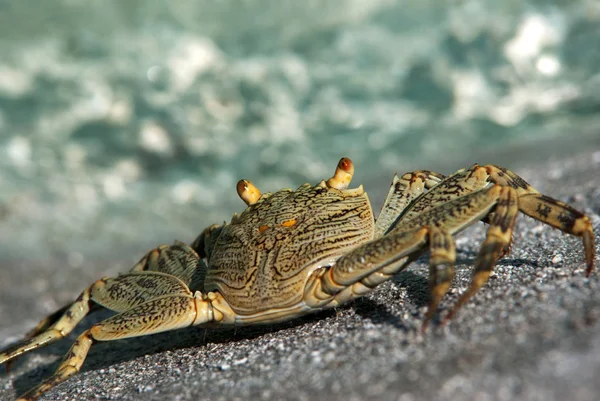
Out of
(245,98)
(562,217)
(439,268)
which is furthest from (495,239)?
(245,98)

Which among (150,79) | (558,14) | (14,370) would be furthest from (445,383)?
(558,14)

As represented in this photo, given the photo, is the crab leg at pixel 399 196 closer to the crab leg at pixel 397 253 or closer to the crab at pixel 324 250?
the crab at pixel 324 250

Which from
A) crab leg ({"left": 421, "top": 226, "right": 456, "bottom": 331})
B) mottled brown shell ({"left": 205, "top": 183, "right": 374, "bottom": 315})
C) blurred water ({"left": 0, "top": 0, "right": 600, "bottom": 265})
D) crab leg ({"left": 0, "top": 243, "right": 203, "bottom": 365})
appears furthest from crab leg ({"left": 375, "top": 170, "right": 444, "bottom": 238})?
blurred water ({"left": 0, "top": 0, "right": 600, "bottom": 265})

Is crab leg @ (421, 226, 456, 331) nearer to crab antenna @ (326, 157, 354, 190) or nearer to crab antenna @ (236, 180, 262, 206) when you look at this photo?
crab antenna @ (326, 157, 354, 190)

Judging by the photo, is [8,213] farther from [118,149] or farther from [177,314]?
[177,314]

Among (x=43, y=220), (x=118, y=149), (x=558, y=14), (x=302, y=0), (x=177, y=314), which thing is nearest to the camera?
(x=177, y=314)

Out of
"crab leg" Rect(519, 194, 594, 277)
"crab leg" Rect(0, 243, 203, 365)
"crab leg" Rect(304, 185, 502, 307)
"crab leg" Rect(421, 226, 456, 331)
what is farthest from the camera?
"crab leg" Rect(0, 243, 203, 365)
